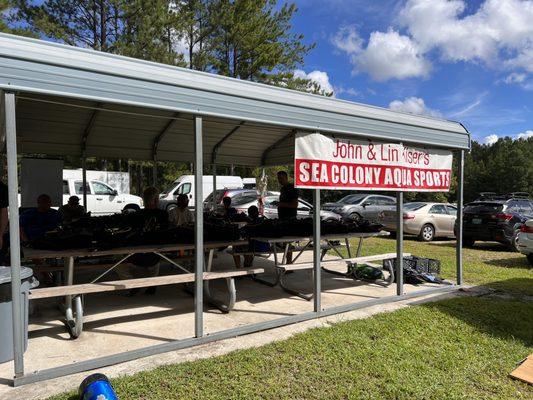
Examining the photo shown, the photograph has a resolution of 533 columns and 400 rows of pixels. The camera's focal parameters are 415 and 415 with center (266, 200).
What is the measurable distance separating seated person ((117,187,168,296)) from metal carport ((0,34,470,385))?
1459 millimetres

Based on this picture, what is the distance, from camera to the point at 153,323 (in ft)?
16.3

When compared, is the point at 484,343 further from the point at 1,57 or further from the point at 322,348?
the point at 1,57

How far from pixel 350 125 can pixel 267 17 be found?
19.8 m

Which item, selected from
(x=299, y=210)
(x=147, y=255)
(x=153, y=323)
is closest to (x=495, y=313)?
(x=153, y=323)

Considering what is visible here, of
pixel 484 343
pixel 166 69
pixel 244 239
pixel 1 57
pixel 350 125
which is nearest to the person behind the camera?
pixel 1 57

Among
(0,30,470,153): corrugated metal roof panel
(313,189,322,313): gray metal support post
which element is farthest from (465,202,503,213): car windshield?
(313,189,322,313): gray metal support post

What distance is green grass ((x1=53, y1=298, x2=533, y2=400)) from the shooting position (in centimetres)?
343

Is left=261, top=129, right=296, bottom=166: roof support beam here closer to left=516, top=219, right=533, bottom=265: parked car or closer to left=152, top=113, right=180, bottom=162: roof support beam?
left=152, top=113, right=180, bottom=162: roof support beam

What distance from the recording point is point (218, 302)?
18.5 feet

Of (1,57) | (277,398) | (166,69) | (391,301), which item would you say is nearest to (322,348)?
(277,398)

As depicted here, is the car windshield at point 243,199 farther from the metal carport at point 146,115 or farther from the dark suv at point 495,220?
the dark suv at point 495,220

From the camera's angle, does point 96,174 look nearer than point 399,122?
No

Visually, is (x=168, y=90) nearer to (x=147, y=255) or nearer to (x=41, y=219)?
(x=147, y=255)

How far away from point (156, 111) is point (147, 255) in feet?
7.24
